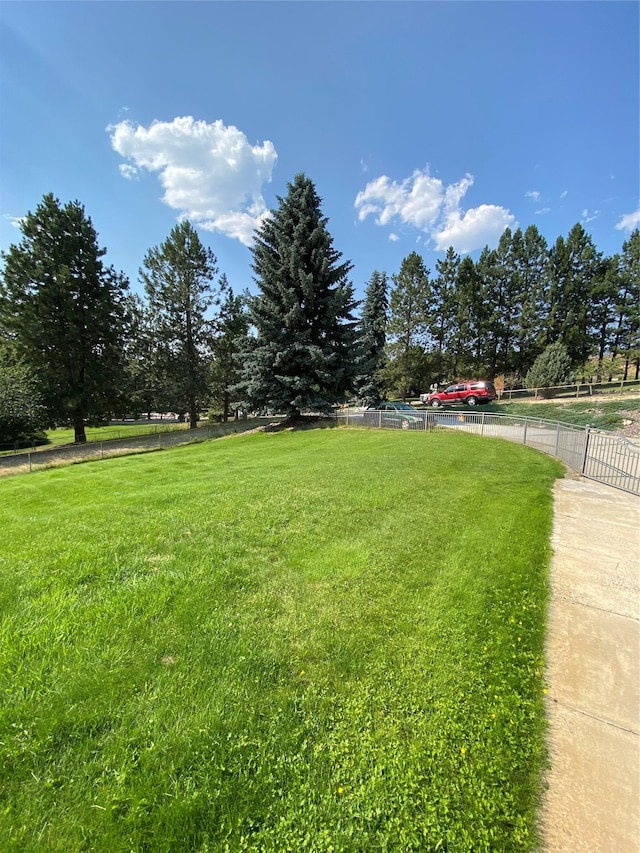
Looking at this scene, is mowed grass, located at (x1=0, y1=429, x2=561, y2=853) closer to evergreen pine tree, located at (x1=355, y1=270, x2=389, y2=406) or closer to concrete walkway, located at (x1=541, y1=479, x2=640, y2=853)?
concrete walkway, located at (x1=541, y1=479, x2=640, y2=853)

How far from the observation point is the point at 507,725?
1922 millimetres

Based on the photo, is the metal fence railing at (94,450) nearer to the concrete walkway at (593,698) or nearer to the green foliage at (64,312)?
the green foliage at (64,312)

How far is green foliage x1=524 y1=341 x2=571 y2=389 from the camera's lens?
86.2 ft

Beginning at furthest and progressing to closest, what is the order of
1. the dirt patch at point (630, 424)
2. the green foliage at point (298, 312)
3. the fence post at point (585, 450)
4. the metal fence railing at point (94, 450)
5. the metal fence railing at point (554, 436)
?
1. the green foliage at point (298, 312)
2. the dirt patch at point (630, 424)
3. the metal fence railing at point (94, 450)
4. the fence post at point (585, 450)
5. the metal fence railing at point (554, 436)

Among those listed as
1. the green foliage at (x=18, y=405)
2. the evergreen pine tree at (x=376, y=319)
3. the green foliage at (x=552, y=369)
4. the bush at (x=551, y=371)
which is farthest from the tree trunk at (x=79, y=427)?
the green foliage at (x=552, y=369)

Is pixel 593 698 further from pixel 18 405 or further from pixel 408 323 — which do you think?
pixel 408 323

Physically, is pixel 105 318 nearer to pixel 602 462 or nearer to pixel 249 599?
pixel 249 599

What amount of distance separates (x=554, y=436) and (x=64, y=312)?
2188 cm

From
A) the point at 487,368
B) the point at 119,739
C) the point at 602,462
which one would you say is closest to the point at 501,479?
the point at 602,462

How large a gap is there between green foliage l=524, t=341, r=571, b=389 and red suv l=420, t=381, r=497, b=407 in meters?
4.67

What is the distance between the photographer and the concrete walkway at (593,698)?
1552 millimetres

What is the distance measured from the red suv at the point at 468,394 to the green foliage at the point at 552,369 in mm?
4675

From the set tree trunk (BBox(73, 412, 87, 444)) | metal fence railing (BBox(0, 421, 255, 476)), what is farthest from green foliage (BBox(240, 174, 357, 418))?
tree trunk (BBox(73, 412, 87, 444))

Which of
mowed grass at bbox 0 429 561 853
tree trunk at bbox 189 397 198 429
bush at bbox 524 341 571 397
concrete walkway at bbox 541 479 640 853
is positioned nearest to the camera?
mowed grass at bbox 0 429 561 853
